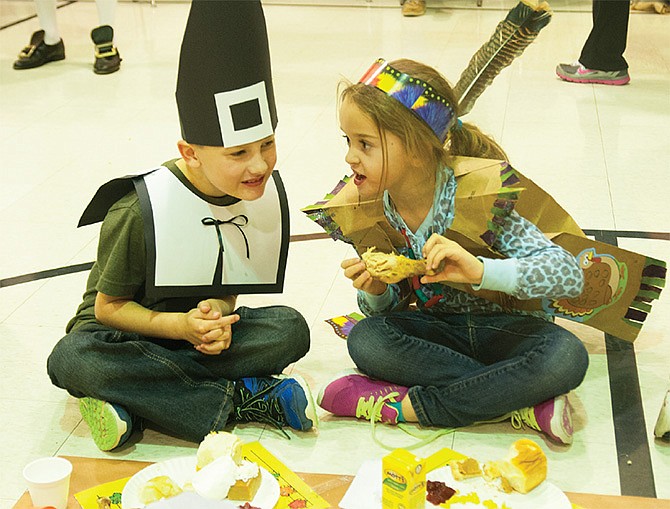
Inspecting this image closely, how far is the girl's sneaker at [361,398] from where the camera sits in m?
1.80

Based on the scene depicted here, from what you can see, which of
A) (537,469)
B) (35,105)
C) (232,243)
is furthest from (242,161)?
(35,105)

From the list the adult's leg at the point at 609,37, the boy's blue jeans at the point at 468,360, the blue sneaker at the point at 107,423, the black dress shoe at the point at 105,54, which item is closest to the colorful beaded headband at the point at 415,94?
the boy's blue jeans at the point at 468,360

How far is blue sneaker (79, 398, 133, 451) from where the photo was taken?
66.7 inches

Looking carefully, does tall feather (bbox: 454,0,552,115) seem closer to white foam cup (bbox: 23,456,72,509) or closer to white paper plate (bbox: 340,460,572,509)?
white paper plate (bbox: 340,460,572,509)

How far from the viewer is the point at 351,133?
1.74m

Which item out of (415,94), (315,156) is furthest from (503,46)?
(315,156)

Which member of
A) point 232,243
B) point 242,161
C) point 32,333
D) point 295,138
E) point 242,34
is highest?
Answer: point 242,34

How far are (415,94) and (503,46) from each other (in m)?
0.38

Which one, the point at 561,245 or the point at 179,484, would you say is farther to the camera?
the point at 561,245

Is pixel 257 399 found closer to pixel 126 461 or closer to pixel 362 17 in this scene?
pixel 126 461

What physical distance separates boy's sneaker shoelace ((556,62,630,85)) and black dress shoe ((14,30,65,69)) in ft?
7.62

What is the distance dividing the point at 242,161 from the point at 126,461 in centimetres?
55

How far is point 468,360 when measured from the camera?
71.6 inches

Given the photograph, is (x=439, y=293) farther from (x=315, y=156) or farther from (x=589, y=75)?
(x=589, y=75)
